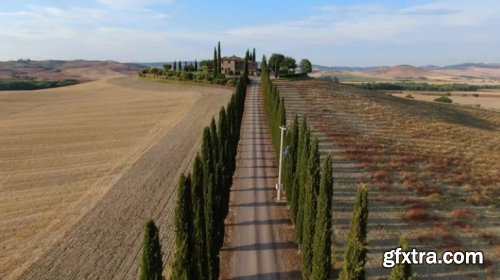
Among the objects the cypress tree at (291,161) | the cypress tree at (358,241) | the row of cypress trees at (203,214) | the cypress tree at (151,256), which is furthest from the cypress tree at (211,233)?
Result: the cypress tree at (358,241)

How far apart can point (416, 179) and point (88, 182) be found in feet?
92.5

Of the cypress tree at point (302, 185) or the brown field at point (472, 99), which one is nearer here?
the cypress tree at point (302, 185)

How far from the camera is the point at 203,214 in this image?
1856 centimetres

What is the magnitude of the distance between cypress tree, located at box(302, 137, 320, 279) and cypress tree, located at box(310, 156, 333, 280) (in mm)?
1770

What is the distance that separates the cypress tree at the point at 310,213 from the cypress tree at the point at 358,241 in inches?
222

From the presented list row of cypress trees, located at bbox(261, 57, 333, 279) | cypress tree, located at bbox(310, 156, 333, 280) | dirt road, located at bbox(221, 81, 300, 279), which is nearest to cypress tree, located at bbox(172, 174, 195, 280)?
dirt road, located at bbox(221, 81, 300, 279)

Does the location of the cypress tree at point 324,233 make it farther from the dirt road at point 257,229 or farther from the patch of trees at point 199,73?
the patch of trees at point 199,73

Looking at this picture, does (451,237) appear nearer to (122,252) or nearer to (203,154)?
(203,154)

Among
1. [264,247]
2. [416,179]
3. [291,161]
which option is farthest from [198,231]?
[416,179]

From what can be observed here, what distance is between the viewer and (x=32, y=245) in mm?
22984

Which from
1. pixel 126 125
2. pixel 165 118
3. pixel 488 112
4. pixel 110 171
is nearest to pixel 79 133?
pixel 126 125

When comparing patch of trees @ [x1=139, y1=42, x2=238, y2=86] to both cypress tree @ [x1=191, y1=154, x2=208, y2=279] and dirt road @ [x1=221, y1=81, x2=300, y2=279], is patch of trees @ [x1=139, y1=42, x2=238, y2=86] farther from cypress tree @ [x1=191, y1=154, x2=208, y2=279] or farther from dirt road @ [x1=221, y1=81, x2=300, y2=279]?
cypress tree @ [x1=191, y1=154, x2=208, y2=279]

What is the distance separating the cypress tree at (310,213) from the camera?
1894 cm

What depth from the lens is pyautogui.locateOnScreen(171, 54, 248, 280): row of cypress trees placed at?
15422mm
